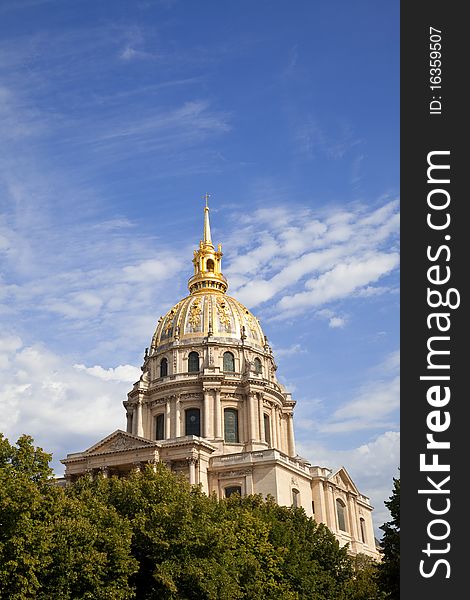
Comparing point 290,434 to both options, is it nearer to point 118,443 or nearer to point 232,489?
point 232,489

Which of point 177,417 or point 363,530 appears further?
point 363,530

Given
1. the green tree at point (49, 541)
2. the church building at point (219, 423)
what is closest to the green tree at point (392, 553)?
the green tree at point (49, 541)

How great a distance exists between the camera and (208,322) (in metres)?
84.1

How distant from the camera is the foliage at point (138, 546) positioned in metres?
27.4

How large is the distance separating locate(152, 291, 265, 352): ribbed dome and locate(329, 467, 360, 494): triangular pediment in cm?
1759

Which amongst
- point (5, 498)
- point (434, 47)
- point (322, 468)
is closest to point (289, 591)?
point (5, 498)

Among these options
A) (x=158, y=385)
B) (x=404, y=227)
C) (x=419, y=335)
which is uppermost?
(x=158, y=385)

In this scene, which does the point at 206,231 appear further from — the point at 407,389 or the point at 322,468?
the point at 407,389

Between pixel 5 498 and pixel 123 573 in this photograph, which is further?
pixel 123 573

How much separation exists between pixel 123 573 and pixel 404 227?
858 inches

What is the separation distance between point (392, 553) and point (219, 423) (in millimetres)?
40707

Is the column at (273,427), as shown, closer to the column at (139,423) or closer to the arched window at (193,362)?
the arched window at (193,362)

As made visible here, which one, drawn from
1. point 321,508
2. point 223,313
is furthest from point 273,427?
point 223,313

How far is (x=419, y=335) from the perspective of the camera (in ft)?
50.2
